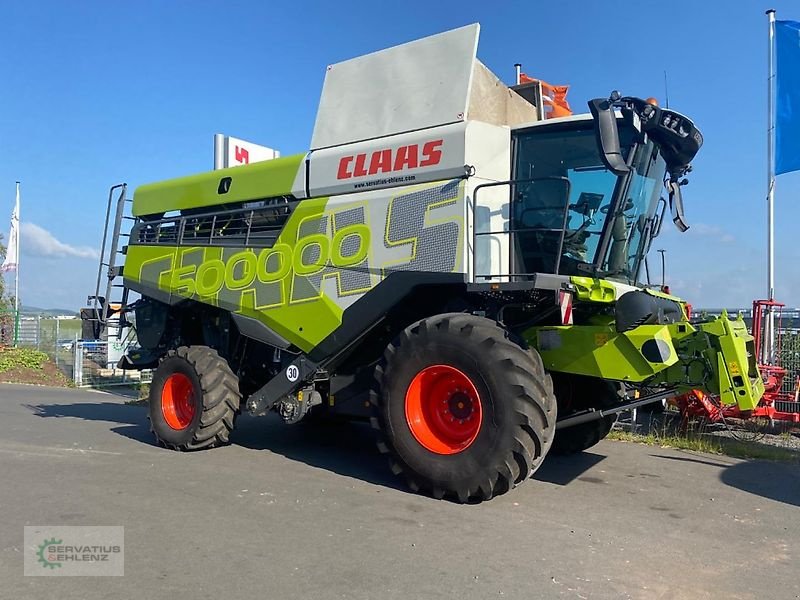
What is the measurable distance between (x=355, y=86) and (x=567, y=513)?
4.55 metres

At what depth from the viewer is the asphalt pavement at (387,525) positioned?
375 cm

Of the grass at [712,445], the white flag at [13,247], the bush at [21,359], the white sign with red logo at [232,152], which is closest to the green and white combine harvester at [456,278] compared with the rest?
the grass at [712,445]

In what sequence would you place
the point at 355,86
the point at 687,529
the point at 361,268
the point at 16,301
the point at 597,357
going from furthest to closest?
the point at 16,301 < the point at 355,86 < the point at 361,268 < the point at 597,357 < the point at 687,529

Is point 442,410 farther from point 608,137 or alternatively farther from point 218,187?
point 218,187

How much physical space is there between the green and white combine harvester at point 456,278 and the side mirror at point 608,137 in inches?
0.5

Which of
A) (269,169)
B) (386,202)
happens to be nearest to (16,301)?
(269,169)

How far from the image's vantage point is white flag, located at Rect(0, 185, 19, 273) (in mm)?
24281

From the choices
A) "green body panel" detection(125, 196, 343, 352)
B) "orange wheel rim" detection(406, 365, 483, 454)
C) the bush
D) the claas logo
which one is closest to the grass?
"orange wheel rim" detection(406, 365, 483, 454)

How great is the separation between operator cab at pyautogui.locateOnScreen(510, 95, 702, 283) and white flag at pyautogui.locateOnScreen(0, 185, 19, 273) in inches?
935

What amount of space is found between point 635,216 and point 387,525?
3611 mm

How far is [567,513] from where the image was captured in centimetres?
513

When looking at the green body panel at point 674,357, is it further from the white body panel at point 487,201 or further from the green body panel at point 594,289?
the white body panel at point 487,201

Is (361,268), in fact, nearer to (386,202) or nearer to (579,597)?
(386,202)

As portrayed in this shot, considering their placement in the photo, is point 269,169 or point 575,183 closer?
point 575,183
